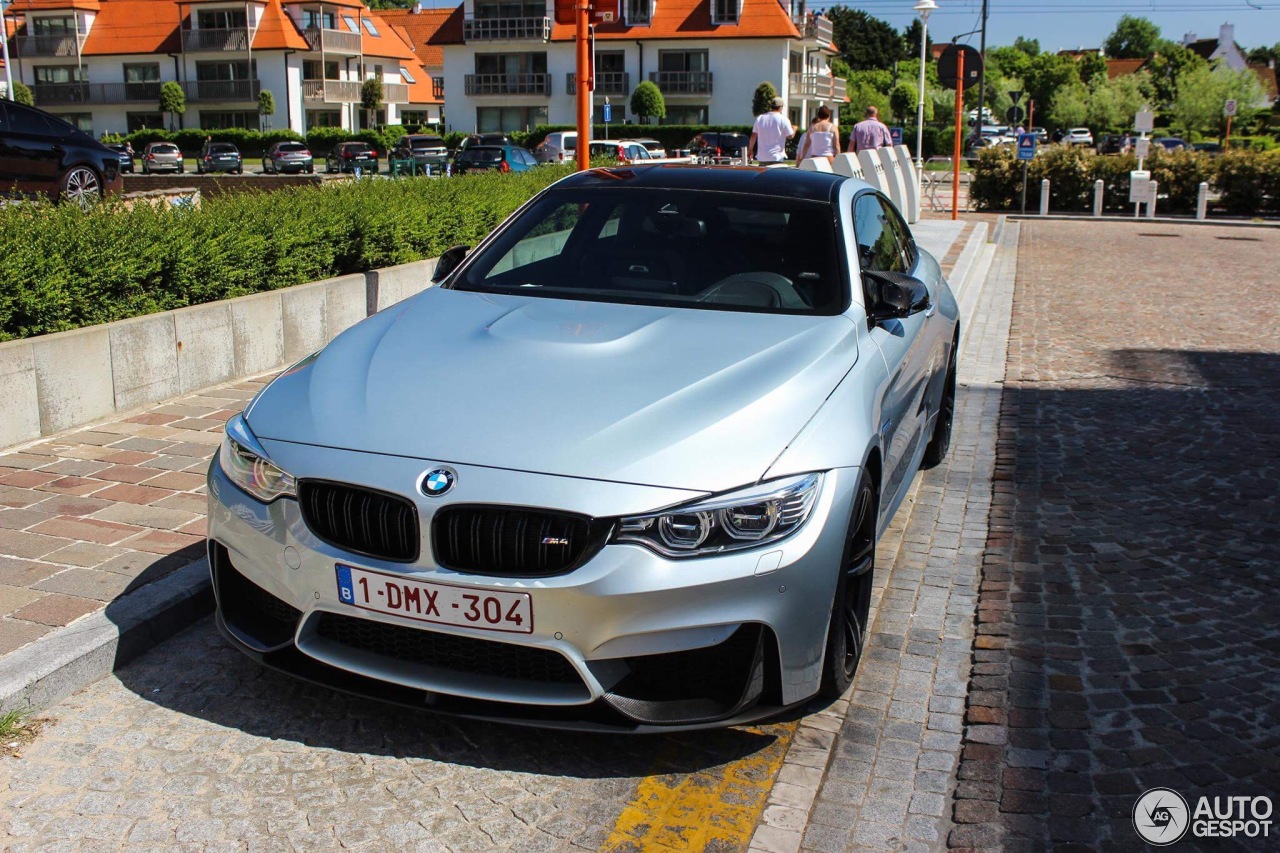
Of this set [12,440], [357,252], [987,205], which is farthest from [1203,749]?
A: [987,205]

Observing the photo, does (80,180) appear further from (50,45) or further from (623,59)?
(50,45)

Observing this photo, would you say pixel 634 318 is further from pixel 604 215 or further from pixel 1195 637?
pixel 1195 637

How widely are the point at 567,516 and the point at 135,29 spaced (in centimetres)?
8165

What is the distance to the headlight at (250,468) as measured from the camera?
3.51 meters

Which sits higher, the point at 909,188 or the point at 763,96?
the point at 763,96

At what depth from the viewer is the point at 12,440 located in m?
6.14

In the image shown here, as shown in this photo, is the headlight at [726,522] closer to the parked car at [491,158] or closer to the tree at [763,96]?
the parked car at [491,158]

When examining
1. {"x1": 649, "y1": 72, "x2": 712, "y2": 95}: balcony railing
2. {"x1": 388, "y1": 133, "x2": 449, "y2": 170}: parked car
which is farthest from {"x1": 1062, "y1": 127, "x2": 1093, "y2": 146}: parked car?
{"x1": 388, "y1": 133, "x2": 449, "y2": 170}: parked car

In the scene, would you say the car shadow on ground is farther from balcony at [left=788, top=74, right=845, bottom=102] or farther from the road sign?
balcony at [left=788, top=74, right=845, bottom=102]

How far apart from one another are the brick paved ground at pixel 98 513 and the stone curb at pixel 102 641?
98mm

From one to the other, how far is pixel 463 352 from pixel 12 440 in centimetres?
333

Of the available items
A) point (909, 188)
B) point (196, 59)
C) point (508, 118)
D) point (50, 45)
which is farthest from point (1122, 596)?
point (50, 45)

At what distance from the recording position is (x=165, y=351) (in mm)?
7180

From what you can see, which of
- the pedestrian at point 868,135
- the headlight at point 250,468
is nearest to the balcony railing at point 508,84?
the pedestrian at point 868,135
